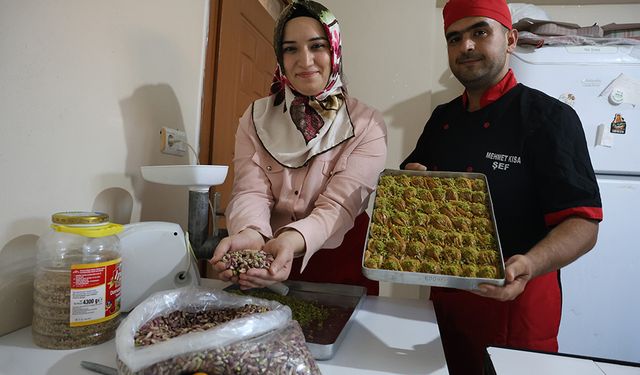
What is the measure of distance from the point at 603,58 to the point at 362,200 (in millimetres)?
1613

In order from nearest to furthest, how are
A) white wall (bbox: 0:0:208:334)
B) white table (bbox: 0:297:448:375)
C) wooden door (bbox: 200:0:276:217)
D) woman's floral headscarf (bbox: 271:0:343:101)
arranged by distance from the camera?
white table (bbox: 0:297:448:375) → white wall (bbox: 0:0:208:334) → woman's floral headscarf (bbox: 271:0:343:101) → wooden door (bbox: 200:0:276:217)

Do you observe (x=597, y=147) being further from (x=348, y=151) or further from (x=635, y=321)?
(x=348, y=151)

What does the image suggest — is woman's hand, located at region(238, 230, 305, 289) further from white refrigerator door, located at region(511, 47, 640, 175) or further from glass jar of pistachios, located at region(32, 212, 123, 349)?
white refrigerator door, located at region(511, 47, 640, 175)

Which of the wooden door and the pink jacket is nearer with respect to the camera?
the pink jacket

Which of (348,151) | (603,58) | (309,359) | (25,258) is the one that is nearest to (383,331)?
(309,359)

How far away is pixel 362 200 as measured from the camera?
1123mm

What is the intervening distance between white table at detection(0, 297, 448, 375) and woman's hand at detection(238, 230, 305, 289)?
20 cm

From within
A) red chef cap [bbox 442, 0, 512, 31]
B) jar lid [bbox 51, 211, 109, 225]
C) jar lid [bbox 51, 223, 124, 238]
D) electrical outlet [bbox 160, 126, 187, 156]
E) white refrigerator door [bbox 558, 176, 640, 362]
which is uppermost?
red chef cap [bbox 442, 0, 512, 31]

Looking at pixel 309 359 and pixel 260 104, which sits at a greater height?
pixel 260 104

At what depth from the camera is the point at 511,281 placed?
0.79 m

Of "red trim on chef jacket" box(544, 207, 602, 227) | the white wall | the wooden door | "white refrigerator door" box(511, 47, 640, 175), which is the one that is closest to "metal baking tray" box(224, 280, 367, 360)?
the white wall

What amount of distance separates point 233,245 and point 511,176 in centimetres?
85

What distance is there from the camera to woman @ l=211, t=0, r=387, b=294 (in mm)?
1087

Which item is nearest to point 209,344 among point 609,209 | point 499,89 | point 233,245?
point 233,245
